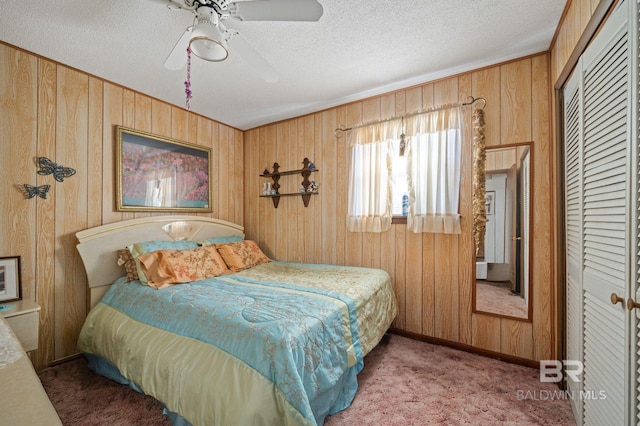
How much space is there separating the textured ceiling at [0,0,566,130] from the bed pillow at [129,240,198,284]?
1.57 m

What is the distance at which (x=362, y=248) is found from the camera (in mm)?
2959

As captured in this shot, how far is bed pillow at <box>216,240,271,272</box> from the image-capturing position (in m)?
2.85

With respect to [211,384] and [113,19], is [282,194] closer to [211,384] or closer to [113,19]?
[113,19]

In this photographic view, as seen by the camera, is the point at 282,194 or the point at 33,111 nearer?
the point at 33,111

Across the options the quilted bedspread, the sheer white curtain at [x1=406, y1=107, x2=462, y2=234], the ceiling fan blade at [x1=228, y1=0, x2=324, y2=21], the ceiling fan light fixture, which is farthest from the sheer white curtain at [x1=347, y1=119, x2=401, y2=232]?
the ceiling fan light fixture

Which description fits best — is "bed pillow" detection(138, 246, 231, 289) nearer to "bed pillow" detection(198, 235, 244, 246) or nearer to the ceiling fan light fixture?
"bed pillow" detection(198, 235, 244, 246)

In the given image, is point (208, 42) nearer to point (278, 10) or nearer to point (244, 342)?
point (278, 10)

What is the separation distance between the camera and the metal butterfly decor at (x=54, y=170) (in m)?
2.21

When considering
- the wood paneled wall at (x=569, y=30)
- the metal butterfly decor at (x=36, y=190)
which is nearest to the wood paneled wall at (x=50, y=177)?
the metal butterfly decor at (x=36, y=190)

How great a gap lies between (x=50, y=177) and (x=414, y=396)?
331cm

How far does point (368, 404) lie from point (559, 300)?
5.02 ft

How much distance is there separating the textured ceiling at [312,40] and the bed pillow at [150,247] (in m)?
1.57

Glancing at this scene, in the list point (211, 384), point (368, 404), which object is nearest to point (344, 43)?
point (211, 384)

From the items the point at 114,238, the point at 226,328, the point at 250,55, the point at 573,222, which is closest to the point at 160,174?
the point at 114,238
